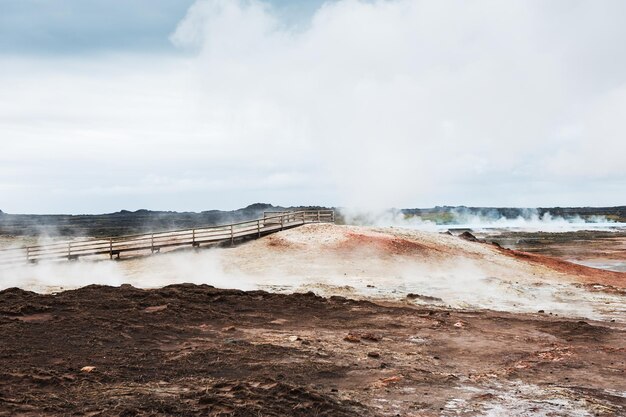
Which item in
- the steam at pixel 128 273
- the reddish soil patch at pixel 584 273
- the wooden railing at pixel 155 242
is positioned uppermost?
the wooden railing at pixel 155 242

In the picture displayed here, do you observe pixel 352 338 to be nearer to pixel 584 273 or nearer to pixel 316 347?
pixel 316 347

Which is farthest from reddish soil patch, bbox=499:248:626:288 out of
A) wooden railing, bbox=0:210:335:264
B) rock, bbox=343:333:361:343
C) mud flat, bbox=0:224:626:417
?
rock, bbox=343:333:361:343

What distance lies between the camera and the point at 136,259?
28.8 meters

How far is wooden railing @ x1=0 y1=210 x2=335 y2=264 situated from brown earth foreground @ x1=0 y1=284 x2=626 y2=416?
12955 millimetres

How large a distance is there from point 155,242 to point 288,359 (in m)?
21.4

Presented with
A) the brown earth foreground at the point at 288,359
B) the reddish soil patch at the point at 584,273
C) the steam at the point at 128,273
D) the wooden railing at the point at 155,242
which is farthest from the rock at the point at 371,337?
the wooden railing at the point at 155,242

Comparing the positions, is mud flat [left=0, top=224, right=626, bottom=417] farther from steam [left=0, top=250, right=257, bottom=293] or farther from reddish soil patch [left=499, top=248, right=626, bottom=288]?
reddish soil patch [left=499, top=248, right=626, bottom=288]

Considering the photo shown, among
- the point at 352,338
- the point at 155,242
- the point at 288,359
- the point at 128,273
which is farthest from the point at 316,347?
the point at 155,242

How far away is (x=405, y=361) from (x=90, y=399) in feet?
19.4

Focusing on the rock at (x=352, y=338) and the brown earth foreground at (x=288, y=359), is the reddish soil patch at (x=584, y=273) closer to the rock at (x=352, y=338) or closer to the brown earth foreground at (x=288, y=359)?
the brown earth foreground at (x=288, y=359)

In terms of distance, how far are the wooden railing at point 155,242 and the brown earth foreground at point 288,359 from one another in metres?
13.0

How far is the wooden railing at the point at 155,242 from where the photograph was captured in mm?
29350

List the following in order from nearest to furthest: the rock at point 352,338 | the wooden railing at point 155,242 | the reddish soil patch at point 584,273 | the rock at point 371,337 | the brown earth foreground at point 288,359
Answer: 1. the brown earth foreground at point 288,359
2. the rock at point 352,338
3. the rock at point 371,337
4. the reddish soil patch at point 584,273
5. the wooden railing at point 155,242

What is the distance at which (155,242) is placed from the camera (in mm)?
30828
